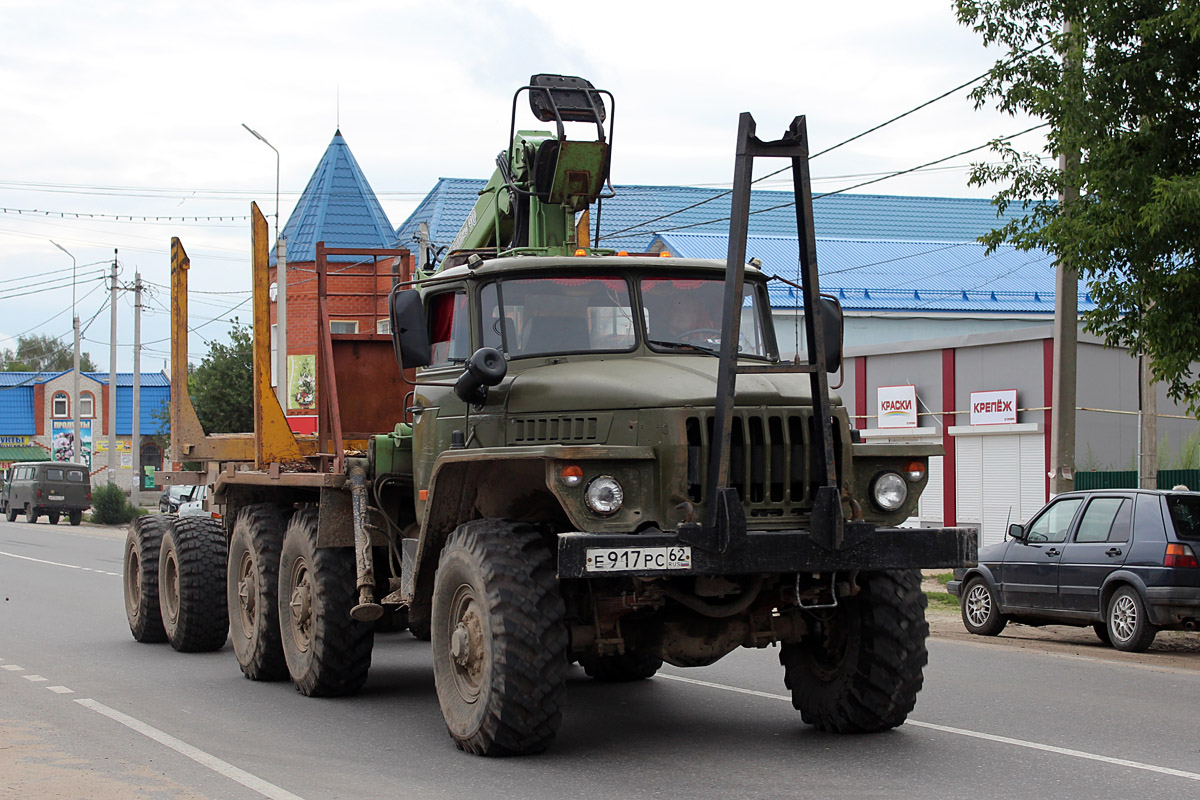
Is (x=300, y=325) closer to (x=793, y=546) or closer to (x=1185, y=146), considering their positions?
(x=1185, y=146)

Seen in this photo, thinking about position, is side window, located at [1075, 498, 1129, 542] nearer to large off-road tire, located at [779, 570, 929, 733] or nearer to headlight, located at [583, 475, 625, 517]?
large off-road tire, located at [779, 570, 929, 733]

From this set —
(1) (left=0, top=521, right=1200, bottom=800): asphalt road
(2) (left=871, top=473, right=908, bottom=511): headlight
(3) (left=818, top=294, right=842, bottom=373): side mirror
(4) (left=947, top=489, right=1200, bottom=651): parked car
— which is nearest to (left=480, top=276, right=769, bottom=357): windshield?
(3) (left=818, top=294, right=842, bottom=373): side mirror

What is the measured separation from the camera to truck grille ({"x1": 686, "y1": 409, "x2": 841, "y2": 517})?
24.6ft

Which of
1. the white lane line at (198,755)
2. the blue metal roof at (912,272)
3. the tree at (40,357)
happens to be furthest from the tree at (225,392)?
the tree at (40,357)

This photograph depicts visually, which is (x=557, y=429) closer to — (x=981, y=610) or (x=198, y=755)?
(x=198, y=755)

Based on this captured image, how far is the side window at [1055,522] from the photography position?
14.8 metres

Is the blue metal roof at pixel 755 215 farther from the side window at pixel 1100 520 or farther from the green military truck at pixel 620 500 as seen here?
the green military truck at pixel 620 500

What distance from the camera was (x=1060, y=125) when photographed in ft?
46.2

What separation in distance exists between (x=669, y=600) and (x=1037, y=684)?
4.39 meters

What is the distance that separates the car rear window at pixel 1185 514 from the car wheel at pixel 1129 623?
2.36 feet

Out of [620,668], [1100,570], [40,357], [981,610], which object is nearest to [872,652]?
[620,668]

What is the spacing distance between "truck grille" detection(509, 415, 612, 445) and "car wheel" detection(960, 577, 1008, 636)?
871cm

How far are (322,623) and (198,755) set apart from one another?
2.04 meters

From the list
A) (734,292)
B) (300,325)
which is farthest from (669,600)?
(300,325)
